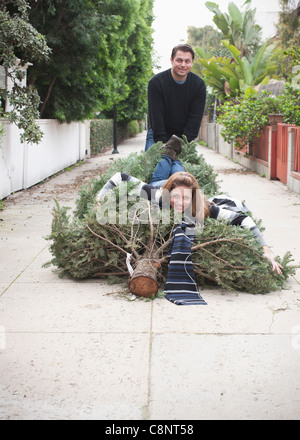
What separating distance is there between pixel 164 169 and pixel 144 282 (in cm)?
228

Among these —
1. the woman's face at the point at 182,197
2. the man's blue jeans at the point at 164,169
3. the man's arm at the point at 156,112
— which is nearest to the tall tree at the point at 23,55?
the man's arm at the point at 156,112

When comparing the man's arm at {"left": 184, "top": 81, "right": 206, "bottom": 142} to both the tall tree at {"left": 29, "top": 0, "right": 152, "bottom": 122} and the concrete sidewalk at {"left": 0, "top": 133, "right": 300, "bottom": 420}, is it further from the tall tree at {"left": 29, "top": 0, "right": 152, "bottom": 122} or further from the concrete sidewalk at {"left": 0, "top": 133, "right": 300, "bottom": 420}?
the tall tree at {"left": 29, "top": 0, "right": 152, "bottom": 122}

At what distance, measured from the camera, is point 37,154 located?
13.4m

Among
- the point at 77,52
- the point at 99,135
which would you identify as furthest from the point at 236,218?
the point at 99,135

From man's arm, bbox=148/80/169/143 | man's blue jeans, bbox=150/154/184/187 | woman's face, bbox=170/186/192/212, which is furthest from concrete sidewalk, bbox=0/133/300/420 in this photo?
man's arm, bbox=148/80/169/143

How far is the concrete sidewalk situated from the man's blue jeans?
1816 mm

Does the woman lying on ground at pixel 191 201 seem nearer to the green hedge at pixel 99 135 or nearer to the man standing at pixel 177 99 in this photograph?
the man standing at pixel 177 99

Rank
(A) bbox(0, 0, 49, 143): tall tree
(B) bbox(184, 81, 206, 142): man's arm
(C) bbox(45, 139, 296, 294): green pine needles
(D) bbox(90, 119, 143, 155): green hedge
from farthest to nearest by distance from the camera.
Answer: (D) bbox(90, 119, 143, 155): green hedge, (A) bbox(0, 0, 49, 143): tall tree, (B) bbox(184, 81, 206, 142): man's arm, (C) bbox(45, 139, 296, 294): green pine needles

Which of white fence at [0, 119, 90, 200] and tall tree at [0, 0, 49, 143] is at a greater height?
tall tree at [0, 0, 49, 143]

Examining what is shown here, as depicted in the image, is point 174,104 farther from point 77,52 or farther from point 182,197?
point 77,52

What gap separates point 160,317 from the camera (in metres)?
4.34

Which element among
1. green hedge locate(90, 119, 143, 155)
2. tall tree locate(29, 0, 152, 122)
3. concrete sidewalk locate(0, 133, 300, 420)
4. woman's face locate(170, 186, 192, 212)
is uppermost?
tall tree locate(29, 0, 152, 122)

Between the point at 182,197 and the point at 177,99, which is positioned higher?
the point at 177,99

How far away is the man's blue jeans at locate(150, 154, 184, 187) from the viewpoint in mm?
6684
